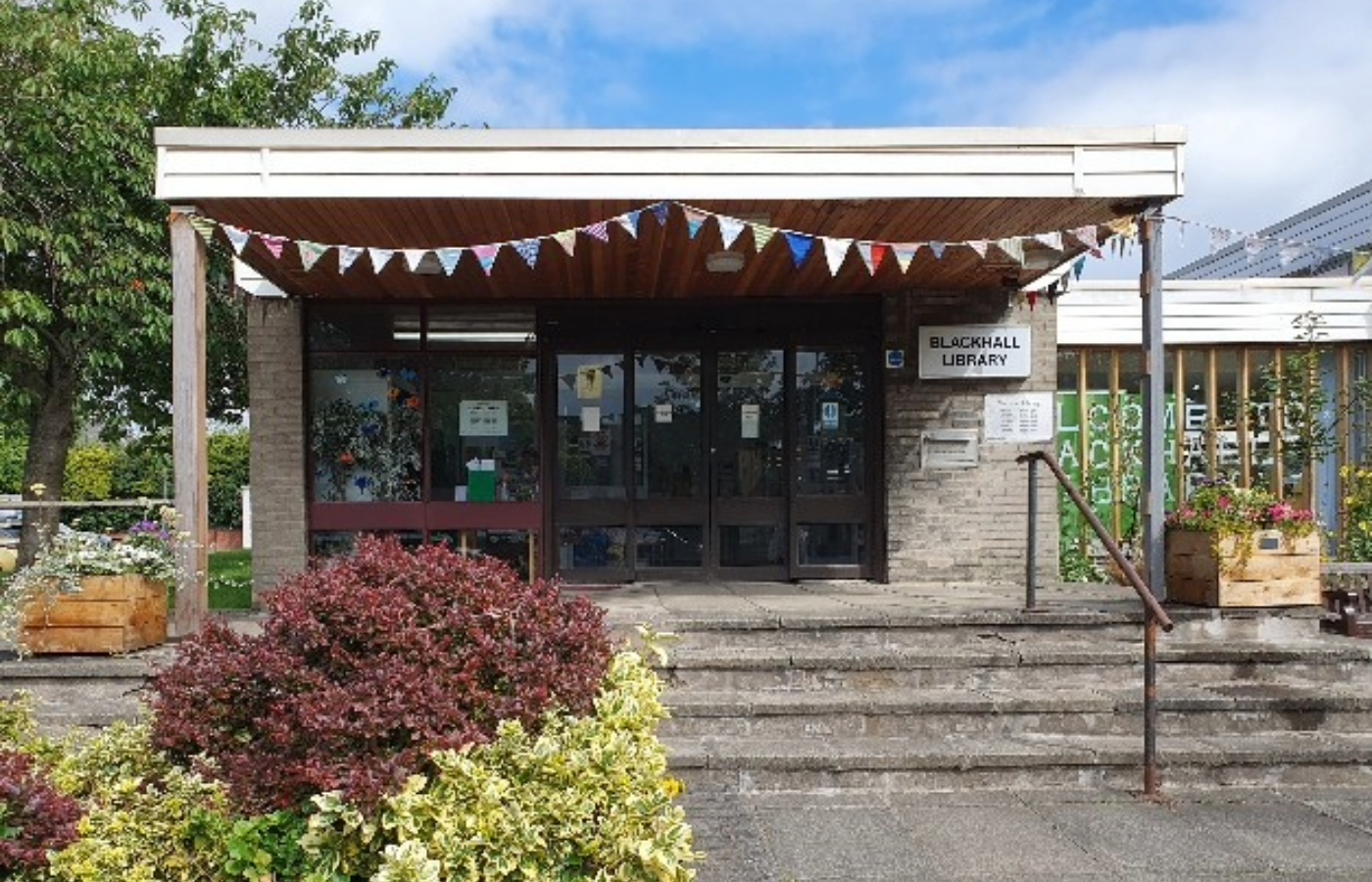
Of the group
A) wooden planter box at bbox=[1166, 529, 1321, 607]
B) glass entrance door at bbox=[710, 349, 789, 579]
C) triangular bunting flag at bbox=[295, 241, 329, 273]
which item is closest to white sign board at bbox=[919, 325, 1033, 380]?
glass entrance door at bbox=[710, 349, 789, 579]

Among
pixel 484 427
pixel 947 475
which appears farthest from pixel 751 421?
pixel 484 427

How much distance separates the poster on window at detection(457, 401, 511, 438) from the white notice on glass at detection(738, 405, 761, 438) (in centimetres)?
193

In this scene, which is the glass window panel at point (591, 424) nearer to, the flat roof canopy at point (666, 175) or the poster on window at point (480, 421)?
the poster on window at point (480, 421)

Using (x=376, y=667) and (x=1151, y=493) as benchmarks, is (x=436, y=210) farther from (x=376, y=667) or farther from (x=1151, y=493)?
(x=1151, y=493)

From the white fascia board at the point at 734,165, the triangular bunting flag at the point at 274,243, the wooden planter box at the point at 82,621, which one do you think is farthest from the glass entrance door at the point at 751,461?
the wooden planter box at the point at 82,621

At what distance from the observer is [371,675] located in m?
3.70

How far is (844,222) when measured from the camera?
7836 mm

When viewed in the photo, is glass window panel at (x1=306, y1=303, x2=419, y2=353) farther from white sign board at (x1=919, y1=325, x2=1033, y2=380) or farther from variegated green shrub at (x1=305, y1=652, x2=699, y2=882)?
variegated green shrub at (x1=305, y1=652, x2=699, y2=882)

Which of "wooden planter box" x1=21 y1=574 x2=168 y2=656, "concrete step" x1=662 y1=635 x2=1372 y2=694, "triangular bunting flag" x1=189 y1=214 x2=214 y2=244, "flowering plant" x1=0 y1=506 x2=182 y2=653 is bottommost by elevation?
"concrete step" x1=662 y1=635 x2=1372 y2=694

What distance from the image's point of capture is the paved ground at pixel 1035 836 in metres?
4.58

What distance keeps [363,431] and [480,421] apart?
0.94 m

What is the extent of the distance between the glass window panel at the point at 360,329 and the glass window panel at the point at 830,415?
10.6 feet

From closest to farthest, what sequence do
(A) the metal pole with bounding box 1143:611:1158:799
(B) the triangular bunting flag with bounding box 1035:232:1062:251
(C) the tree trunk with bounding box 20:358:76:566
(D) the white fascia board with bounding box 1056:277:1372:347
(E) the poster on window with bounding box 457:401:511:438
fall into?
(A) the metal pole with bounding box 1143:611:1158:799 < (B) the triangular bunting flag with bounding box 1035:232:1062:251 < (E) the poster on window with bounding box 457:401:511:438 < (D) the white fascia board with bounding box 1056:277:1372:347 < (C) the tree trunk with bounding box 20:358:76:566

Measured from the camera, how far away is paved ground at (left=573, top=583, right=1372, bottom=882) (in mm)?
4578
